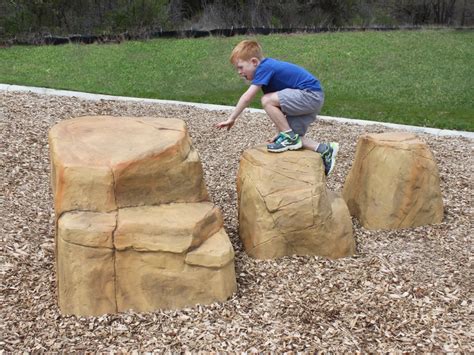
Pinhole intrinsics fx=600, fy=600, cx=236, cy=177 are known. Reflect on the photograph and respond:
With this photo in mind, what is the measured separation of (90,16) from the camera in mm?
20250

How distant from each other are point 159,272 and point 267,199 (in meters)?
1.04

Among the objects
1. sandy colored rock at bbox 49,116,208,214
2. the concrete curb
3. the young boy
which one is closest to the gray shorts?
the young boy

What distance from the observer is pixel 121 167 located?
3826 mm

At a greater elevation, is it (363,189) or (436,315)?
(363,189)

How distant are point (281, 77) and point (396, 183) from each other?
4.42ft

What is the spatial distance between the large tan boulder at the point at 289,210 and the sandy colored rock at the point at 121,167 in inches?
18.3

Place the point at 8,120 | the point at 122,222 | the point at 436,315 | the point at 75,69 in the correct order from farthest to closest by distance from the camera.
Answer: the point at 75,69
the point at 8,120
the point at 436,315
the point at 122,222

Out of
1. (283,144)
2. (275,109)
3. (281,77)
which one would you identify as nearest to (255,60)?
(281,77)

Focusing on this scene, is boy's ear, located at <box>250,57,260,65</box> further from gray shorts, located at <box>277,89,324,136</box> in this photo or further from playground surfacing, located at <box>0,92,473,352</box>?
playground surfacing, located at <box>0,92,473,352</box>

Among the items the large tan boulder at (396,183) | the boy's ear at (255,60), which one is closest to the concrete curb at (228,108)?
the large tan boulder at (396,183)

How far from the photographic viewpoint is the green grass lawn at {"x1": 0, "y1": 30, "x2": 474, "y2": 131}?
418 inches

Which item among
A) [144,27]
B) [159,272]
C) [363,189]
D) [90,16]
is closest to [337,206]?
[363,189]

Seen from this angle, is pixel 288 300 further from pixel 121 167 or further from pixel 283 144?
pixel 121 167

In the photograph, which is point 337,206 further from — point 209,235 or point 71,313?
point 71,313
